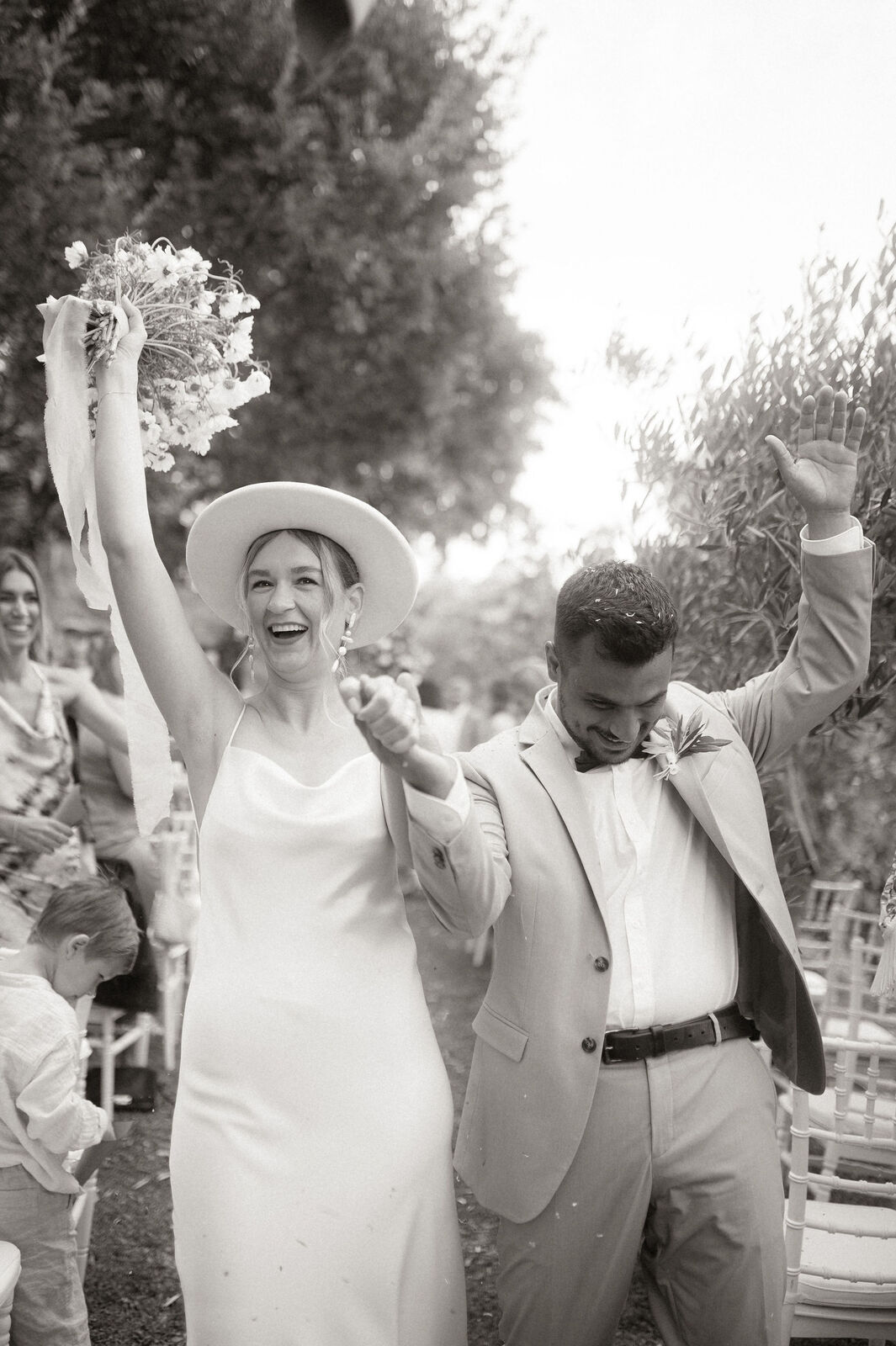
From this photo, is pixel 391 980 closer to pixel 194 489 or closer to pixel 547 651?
pixel 547 651

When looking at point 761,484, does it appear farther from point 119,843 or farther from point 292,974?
point 119,843

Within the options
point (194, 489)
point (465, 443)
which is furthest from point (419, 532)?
point (194, 489)

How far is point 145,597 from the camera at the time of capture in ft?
7.87

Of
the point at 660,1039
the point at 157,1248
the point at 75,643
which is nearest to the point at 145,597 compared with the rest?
the point at 660,1039

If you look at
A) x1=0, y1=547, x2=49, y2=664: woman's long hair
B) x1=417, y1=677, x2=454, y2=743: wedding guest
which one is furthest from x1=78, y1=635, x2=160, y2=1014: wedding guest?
x1=417, y1=677, x2=454, y2=743: wedding guest

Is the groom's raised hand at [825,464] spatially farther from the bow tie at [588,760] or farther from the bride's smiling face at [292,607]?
the bride's smiling face at [292,607]

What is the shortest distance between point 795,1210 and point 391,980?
1.35 meters

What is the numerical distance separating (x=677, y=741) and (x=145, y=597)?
114 cm

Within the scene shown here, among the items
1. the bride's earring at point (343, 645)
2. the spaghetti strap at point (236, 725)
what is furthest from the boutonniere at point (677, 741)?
the spaghetti strap at point (236, 725)

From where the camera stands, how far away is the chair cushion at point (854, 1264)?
2.96 metres

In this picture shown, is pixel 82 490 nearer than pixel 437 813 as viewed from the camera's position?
No

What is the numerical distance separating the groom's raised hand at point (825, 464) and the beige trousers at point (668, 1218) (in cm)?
116

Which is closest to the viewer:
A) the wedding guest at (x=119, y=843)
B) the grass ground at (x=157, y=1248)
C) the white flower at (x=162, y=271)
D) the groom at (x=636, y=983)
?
the groom at (x=636, y=983)

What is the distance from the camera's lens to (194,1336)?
87.2 inches
